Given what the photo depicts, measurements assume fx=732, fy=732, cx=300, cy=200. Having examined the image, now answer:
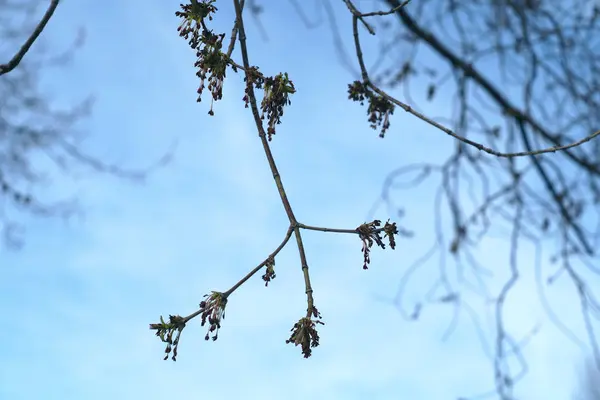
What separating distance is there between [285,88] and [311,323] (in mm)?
492

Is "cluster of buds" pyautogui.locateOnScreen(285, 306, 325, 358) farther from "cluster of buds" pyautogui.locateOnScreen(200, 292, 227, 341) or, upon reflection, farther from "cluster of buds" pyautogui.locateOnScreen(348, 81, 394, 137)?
"cluster of buds" pyautogui.locateOnScreen(348, 81, 394, 137)

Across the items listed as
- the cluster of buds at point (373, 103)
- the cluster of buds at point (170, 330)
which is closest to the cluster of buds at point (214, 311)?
the cluster of buds at point (170, 330)

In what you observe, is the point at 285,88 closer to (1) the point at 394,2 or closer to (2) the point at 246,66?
(2) the point at 246,66

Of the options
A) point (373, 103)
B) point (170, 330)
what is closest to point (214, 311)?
point (170, 330)

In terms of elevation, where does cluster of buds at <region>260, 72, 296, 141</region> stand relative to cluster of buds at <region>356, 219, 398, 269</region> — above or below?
above

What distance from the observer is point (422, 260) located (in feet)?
10.4

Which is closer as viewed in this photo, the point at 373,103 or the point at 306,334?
the point at 306,334

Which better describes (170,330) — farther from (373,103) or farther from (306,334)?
(373,103)

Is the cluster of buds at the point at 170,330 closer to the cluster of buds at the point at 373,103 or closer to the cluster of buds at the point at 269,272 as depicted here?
the cluster of buds at the point at 269,272

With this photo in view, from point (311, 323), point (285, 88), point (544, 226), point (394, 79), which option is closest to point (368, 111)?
point (285, 88)

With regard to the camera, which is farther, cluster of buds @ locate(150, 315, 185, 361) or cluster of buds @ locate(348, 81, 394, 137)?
cluster of buds @ locate(348, 81, 394, 137)

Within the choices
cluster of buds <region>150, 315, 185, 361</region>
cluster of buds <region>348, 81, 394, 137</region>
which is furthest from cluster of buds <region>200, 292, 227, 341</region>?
cluster of buds <region>348, 81, 394, 137</region>

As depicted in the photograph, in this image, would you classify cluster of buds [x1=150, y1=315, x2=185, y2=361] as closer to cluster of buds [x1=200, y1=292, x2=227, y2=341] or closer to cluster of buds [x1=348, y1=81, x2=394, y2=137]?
cluster of buds [x1=200, y1=292, x2=227, y2=341]

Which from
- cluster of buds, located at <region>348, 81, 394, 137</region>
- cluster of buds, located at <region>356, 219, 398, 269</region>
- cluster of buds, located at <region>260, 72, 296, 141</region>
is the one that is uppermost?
cluster of buds, located at <region>348, 81, 394, 137</region>
